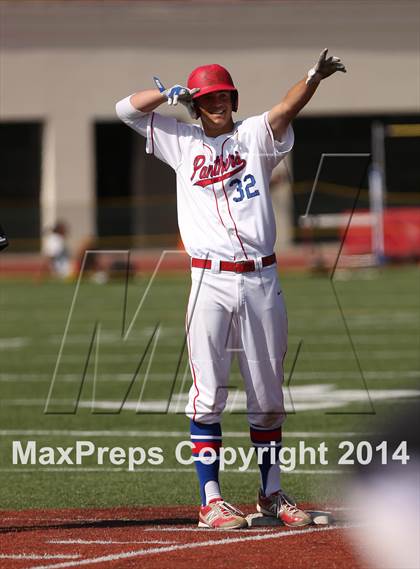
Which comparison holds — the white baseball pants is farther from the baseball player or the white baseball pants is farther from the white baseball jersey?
the white baseball jersey

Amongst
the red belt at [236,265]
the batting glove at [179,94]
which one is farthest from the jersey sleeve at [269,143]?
the red belt at [236,265]

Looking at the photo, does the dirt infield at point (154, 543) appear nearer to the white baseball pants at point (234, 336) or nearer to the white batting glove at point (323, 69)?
the white baseball pants at point (234, 336)

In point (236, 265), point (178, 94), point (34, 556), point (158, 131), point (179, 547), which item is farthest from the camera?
point (158, 131)

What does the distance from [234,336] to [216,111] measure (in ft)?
3.59

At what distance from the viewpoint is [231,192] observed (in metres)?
7.08

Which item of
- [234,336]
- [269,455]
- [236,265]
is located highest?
[236,265]

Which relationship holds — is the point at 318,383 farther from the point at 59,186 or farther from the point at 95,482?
the point at 59,186

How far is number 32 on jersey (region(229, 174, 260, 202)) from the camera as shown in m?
7.07

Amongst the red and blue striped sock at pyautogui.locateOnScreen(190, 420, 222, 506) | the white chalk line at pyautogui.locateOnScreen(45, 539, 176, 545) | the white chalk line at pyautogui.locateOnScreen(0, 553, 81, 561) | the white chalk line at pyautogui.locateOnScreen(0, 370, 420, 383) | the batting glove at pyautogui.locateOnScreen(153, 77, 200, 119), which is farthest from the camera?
the white chalk line at pyautogui.locateOnScreen(0, 370, 420, 383)

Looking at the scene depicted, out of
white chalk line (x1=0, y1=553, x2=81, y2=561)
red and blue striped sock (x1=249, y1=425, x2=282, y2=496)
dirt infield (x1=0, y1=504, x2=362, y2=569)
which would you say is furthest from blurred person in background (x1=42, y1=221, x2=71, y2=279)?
white chalk line (x1=0, y1=553, x2=81, y2=561)

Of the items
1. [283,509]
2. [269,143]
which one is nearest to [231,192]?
[269,143]

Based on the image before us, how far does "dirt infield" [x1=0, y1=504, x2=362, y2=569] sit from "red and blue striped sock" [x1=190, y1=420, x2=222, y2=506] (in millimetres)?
185

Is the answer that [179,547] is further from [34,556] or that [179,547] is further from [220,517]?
[34,556]

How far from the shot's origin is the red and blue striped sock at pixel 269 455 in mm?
7281
